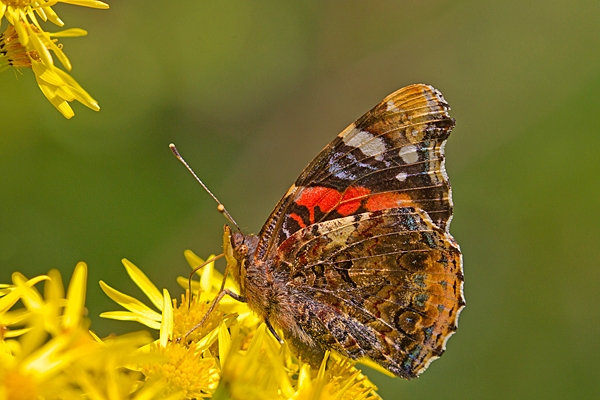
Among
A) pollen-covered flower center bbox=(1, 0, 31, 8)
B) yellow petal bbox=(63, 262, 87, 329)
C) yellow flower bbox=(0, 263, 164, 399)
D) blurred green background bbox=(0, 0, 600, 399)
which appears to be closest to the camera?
yellow flower bbox=(0, 263, 164, 399)

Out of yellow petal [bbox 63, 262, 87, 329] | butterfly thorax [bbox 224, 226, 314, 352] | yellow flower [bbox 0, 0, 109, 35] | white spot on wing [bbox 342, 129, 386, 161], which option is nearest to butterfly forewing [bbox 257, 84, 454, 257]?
white spot on wing [bbox 342, 129, 386, 161]

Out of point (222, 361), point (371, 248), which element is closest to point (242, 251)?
point (371, 248)

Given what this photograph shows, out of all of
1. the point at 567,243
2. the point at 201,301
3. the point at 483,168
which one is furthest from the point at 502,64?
the point at 201,301

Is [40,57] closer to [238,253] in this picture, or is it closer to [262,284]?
[238,253]

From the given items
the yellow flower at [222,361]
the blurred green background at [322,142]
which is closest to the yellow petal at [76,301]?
the yellow flower at [222,361]

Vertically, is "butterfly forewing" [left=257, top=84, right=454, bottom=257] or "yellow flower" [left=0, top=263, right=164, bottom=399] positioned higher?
"yellow flower" [left=0, top=263, right=164, bottom=399]

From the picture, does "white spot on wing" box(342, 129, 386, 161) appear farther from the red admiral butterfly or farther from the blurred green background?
the blurred green background

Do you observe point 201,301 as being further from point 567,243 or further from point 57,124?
point 567,243
